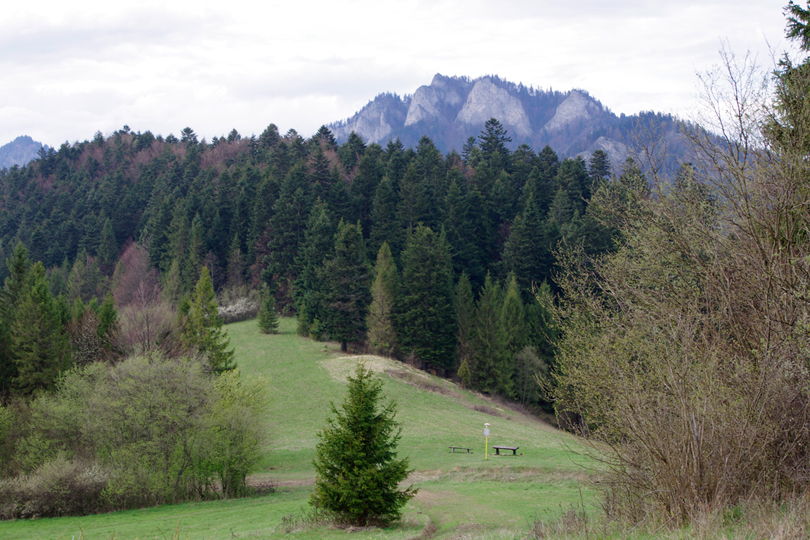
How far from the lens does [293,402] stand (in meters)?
42.1

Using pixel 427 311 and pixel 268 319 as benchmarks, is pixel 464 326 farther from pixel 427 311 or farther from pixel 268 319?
pixel 268 319

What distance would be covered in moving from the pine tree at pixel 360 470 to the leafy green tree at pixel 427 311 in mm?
33720

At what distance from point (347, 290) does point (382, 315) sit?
15.8 ft

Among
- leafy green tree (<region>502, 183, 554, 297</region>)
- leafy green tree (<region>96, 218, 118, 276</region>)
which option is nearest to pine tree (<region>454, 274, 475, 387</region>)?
leafy green tree (<region>502, 183, 554, 297</region>)

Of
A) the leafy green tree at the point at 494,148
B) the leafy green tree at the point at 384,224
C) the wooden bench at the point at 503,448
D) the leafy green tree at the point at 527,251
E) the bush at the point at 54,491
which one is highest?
the leafy green tree at the point at 494,148

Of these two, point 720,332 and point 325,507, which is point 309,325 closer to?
point 325,507

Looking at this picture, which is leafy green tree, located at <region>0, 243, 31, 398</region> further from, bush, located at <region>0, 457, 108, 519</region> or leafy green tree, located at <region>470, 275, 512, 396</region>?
leafy green tree, located at <region>470, 275, 512, 396</region>

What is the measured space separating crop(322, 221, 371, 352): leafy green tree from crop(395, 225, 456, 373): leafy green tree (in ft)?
11.3

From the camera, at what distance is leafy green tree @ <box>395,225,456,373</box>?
172 feet

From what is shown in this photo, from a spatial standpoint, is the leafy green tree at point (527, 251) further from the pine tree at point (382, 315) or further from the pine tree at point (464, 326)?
the pine tree at point (382, 315)

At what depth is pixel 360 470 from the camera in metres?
18.1

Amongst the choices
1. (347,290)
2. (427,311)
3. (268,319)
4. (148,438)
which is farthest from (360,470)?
(268,319)

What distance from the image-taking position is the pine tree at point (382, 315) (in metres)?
51.8

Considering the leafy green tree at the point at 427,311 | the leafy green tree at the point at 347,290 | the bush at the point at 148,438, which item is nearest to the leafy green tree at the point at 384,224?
the leafy green tree at the point at 347,290
